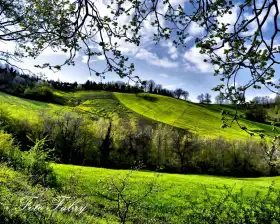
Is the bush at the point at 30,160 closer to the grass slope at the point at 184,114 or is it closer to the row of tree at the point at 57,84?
the row of tree at the point at 57,84

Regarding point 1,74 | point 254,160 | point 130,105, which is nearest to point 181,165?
point 254,160

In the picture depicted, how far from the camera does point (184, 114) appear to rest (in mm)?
123000

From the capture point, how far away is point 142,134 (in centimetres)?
8119

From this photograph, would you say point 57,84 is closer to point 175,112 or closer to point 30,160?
point 30,160

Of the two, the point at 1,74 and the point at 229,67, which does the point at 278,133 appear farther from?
the point at 1,74

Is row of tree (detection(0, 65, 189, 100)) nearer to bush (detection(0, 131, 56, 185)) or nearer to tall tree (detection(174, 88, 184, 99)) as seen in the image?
bush (detection(0, 131, 56, 185))

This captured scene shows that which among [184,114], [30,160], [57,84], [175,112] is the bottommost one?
[30,160]

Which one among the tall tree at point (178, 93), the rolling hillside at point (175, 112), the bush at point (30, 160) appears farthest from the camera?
the tall tree at point (178, 93)

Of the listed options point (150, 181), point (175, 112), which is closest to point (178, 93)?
point (175, 112)

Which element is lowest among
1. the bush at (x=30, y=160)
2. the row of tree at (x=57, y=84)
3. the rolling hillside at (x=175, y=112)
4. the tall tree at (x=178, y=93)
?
the bush at (x=30, y=160)

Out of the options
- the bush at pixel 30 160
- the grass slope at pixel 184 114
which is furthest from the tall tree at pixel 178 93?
the bush at pixel 30 160

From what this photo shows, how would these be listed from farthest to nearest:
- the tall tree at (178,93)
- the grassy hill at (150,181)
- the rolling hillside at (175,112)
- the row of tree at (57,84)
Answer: the tall tree at (178,93)
the rolling hillside at (175,112)
the grassy hill at (150,181)
the row of tree at (57,84)

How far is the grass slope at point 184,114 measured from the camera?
349ft

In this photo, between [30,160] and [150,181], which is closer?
[30,160]
